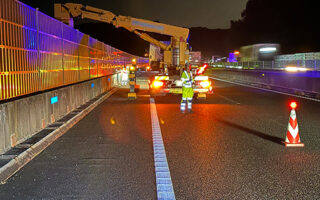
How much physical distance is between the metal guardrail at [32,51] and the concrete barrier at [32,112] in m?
0.44

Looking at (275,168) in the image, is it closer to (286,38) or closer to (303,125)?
(303,125)

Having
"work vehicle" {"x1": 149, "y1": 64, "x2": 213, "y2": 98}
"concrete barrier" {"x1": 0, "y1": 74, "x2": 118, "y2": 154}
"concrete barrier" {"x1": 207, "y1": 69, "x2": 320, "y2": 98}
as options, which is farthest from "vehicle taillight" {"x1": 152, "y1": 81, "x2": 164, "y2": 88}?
"concrete barrier" {"x1": 207, "y1": 69, "x2": 320, "y2": 98}

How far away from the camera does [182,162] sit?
6285 mm

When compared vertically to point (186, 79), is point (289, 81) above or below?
below

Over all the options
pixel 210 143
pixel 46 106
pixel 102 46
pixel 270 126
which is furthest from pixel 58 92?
pixel 102 46

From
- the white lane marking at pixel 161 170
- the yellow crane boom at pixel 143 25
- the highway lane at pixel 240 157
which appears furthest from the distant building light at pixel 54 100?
the yellow crane boom at pixel 143 25

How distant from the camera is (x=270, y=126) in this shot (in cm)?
989

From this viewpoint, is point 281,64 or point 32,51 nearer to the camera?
point 32,51

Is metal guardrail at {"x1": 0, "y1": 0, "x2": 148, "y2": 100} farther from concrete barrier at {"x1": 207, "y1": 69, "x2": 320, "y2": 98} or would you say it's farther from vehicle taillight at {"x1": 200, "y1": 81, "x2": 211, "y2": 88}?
concrete barrier at {"x1": 207, "y1": 69, "x2": 320, "y2": 98}

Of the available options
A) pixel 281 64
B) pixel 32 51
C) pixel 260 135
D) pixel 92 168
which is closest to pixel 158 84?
pixel 32 51

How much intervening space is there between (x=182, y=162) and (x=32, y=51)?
198 inches

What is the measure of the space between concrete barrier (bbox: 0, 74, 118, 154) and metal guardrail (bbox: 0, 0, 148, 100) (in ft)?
1.46

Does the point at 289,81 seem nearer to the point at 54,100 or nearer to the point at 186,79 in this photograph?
the point at 186,79

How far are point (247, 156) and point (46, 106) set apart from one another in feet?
16.4
